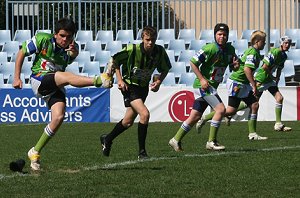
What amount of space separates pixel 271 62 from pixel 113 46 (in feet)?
32.4

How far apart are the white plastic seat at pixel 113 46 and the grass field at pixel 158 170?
415 inches

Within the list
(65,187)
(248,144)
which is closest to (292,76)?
(248,144)

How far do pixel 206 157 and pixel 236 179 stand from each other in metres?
2.44

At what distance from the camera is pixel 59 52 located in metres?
10.2

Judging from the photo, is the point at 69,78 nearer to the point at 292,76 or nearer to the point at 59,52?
the point at 59,52

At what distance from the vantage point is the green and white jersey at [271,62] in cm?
1698

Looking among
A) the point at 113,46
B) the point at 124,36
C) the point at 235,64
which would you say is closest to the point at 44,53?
the point at 235,64

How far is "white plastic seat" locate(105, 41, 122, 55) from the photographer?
26.2 meters

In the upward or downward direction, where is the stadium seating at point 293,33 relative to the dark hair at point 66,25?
downward

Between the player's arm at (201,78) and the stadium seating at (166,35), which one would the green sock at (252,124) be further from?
the stadium seating at (166,35)

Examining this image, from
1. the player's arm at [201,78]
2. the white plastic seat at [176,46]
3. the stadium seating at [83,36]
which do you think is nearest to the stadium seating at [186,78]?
the white plastic seat at [176,46]

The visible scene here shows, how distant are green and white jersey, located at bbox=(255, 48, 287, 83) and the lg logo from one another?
15.8ft

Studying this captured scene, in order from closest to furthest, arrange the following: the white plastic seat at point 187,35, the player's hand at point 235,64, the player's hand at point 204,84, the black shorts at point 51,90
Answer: the black shorts at point 51,90, the player's hand at point 204,84, the player's hand at point 235,64, the white plastic seat at point 187,35

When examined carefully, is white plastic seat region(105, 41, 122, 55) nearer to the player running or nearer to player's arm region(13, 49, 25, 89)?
the player running
